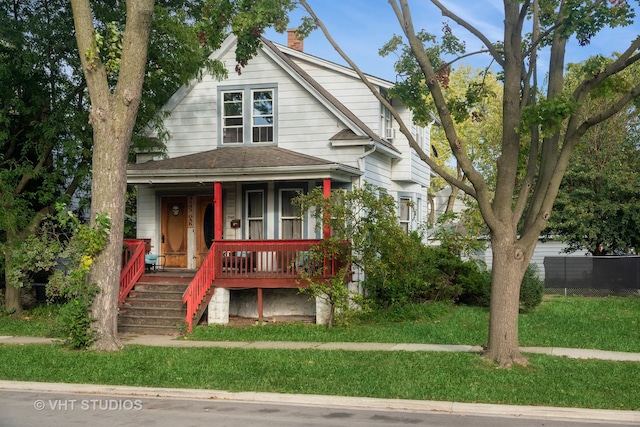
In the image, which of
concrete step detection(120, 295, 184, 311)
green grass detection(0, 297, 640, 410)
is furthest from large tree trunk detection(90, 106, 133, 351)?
concrete step detection(120, 295, 184, 311)

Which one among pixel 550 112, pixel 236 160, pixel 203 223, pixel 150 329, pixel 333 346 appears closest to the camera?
pixel 550 112

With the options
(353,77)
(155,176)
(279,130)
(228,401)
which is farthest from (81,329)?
(353,77)

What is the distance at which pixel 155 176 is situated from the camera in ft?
61.8

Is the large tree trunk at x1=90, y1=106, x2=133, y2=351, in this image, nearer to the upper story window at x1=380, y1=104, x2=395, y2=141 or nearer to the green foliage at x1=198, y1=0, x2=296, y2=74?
the green foliage at x1=198, y1=0, x2=296, y2=74

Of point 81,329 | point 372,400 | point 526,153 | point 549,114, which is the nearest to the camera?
point 372,400

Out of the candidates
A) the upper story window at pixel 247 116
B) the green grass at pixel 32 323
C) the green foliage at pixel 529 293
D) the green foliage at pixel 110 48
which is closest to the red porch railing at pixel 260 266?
the green grass at pixel 32 323

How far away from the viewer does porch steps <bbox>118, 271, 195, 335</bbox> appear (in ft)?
54.7

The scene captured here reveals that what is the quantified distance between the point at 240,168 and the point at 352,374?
319 inches

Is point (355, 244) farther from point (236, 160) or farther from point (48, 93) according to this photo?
point (48, 93)

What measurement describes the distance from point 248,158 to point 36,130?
5.74 m

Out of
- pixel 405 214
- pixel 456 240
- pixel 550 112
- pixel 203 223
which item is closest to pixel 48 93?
pixel 203 223

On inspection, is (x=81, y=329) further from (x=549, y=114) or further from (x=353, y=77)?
(x=353, y=77)

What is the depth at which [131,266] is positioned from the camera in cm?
1836

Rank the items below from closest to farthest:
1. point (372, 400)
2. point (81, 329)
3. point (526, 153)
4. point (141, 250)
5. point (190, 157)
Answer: point (372, 400), point (526, 153), point (81, 329), point (141, 250), point (190, 157)
